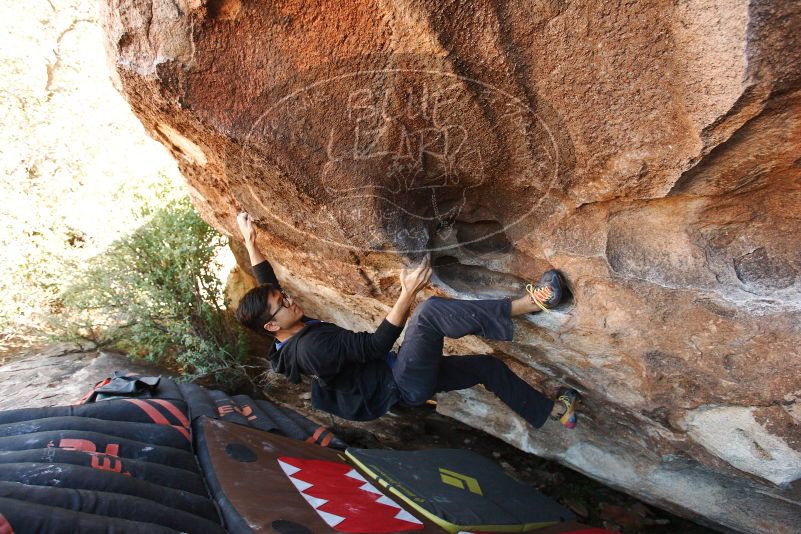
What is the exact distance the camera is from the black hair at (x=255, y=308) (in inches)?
88.7

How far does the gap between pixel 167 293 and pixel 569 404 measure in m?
2.99

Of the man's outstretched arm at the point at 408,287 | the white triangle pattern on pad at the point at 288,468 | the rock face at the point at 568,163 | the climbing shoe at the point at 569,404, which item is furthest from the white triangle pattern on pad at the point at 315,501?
the climbing shoe at the point at 569,404

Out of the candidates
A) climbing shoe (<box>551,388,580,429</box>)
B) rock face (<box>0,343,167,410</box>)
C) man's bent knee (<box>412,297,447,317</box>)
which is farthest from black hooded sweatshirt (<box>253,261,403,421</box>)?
rock face (<box>0,343,167,410</box>)

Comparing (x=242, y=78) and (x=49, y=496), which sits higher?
(x=242, y=78)

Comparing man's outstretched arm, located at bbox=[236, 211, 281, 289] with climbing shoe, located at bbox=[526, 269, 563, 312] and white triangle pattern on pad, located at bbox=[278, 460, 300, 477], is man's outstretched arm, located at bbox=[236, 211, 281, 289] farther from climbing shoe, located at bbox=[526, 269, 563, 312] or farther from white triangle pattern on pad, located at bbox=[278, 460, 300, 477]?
climbing shoe, located at bbox=[526, 269, 563, 312]

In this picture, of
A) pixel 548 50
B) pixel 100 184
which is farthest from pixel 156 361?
pixel 548 50

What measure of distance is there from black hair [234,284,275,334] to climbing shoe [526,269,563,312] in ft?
3.80

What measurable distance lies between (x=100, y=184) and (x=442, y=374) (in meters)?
4.51

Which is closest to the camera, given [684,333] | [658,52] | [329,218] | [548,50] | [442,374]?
[658,52]

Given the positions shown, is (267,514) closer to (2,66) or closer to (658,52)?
(658,52)

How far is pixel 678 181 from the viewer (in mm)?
1694

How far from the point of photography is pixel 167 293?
3893mm

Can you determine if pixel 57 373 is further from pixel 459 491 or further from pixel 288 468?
pixel 459 491

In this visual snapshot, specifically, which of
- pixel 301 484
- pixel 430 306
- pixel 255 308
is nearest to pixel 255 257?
pixel 255 308
